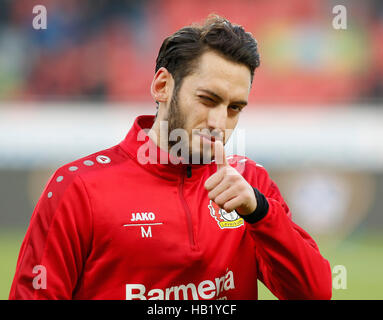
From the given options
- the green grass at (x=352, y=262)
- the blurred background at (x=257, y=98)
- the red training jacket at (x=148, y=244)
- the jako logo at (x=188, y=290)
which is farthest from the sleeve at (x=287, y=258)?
the blurred background at (x=257, y=98)

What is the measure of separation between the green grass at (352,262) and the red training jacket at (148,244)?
151 inches

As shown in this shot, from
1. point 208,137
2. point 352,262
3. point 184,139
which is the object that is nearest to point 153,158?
point 184,139

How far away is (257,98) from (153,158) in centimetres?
845

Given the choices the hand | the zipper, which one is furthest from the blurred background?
the hand

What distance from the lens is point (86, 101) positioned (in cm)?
1017

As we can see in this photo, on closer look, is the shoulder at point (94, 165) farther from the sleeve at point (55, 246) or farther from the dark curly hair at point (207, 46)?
the dark curly hair at point (207, 46)

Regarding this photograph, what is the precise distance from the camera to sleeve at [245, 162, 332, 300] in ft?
6.56

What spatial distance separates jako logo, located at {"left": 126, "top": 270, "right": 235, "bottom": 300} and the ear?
0.69 meters

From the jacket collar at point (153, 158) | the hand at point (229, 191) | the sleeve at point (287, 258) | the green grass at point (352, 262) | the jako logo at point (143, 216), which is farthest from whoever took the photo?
the green grass at point (352, 262)

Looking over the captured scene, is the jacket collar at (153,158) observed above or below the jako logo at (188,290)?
above

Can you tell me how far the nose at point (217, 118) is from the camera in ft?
6.96

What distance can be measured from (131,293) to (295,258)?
21.4 inches

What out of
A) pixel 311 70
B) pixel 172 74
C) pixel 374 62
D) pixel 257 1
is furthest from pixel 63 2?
pixel 172 74

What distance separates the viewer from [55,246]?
1945 mm
